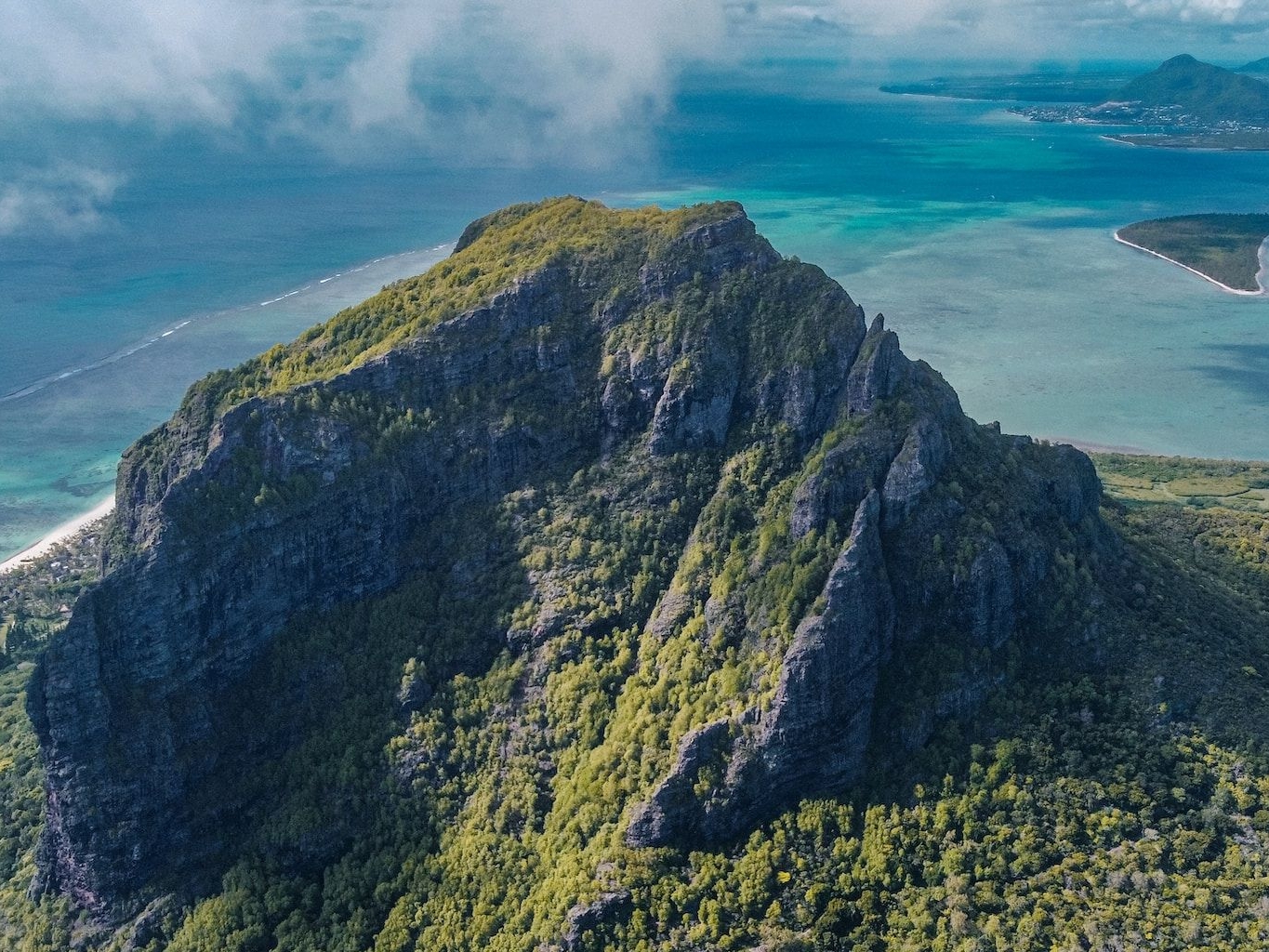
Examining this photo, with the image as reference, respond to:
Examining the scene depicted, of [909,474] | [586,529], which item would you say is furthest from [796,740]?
[586,529]

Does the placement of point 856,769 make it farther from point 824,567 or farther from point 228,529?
point 228,529

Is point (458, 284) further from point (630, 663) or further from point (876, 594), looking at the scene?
point (876, 594)

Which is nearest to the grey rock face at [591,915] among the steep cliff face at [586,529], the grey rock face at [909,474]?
the steep cliff face at [586,529]

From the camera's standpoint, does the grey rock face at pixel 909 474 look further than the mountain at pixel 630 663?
Yes

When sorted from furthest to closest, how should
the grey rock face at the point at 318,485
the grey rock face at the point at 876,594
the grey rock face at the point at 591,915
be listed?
the grey rock face at the point at 318,485 < the grey rock face at the point at 876,594 < the grey rock face at the point at 591,915

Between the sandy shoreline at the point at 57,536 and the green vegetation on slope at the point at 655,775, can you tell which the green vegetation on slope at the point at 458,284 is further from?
the sandy shoreline at the point at 57,536

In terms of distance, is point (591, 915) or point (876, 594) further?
point (876, 594)
